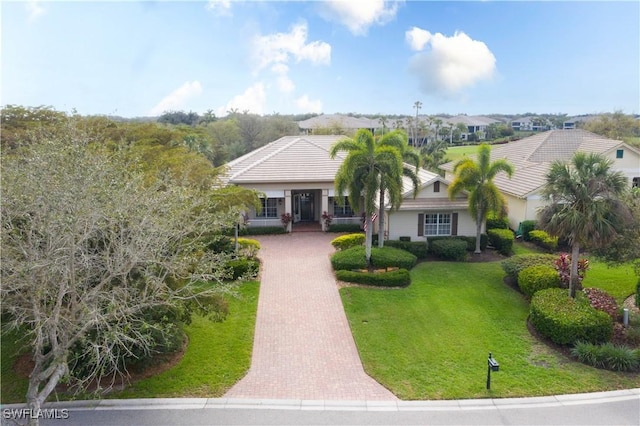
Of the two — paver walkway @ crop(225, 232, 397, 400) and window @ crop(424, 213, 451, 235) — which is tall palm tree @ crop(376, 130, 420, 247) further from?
paver walkway @ crop(225, 232, 397, 400)

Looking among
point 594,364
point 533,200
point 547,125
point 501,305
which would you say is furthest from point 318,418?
point 547,125

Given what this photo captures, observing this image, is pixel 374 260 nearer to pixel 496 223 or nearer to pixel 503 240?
pixel 503 240

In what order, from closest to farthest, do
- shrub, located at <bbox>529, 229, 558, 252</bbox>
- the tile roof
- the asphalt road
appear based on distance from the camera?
the asphalt road
shrub, located at <bbox>529, 229, 558, 252</bbox>
the tile roof

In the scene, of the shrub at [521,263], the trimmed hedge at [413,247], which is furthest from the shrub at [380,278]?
the shrub at [521,263]

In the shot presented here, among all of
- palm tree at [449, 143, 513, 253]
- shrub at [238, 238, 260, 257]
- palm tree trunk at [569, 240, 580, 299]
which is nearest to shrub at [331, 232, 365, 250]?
shrub at [238, 238, 260, 257]

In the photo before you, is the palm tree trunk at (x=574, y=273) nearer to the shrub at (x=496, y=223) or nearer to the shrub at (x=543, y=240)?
the shrub at (x=543, y=240)

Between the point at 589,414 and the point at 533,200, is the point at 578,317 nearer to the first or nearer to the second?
the point at 589,414
